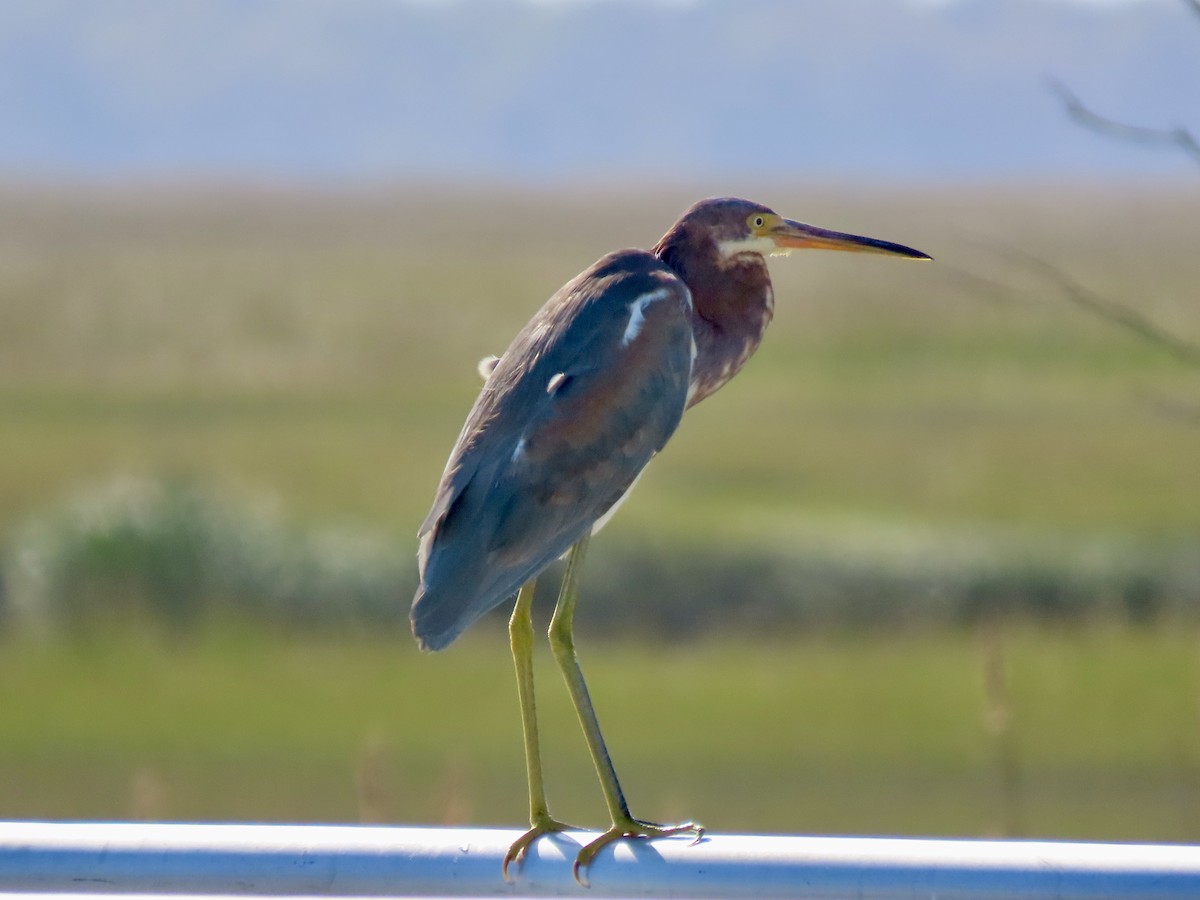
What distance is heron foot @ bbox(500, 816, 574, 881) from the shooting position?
2.51 meters

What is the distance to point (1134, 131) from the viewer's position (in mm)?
3295

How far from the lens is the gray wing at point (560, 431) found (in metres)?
3.08

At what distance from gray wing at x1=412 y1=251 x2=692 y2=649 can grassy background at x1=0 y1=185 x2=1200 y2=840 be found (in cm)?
55

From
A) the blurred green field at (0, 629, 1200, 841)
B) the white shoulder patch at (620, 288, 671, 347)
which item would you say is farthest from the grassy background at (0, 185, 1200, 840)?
the white shoulder patch at (620, 288, 671, 347)

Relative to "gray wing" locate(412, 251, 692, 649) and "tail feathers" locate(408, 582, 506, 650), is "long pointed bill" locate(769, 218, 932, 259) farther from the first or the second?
"tail feathers" locate(408, 582, 506, 650)

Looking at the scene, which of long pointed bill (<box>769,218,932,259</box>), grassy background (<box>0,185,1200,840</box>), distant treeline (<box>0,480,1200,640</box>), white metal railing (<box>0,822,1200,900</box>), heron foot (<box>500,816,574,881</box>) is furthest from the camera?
distant treeline (<box>0,480,1200,640</box>)

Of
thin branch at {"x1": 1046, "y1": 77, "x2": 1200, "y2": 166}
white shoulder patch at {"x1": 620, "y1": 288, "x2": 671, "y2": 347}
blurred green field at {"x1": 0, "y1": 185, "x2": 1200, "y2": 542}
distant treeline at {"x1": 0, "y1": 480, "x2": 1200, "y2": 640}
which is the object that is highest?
thin branch at {"x1": 1046, "y1": 77, "x2": 1200, "y2": 166}

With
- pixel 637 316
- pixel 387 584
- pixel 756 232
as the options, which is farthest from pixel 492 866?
pixel 387 584

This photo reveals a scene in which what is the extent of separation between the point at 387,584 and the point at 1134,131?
12.4 m

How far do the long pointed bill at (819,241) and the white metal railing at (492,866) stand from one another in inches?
49.1

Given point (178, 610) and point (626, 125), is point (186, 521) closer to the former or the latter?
point (178, 610)

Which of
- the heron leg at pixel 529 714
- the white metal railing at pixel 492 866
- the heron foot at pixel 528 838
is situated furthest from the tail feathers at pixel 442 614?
the white metal railing at pixel 492 866

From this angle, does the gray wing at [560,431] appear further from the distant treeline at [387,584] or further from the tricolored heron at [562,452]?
the distant treeline at [387,584]

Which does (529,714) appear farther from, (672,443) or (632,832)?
(672,443)
